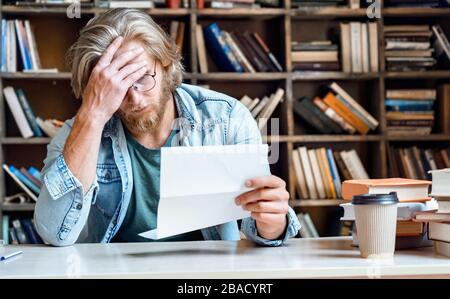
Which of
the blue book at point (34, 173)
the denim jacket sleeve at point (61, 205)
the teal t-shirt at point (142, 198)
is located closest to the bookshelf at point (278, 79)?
the blue book at point (34, 173)

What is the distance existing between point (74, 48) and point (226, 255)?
766 mm

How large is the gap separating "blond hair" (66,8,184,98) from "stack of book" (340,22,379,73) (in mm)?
1723

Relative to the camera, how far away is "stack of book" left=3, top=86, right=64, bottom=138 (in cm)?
316

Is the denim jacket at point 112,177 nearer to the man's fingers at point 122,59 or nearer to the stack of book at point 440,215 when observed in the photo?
the man's fingers at point 122,59

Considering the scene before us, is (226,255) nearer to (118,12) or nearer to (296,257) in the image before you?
(296,257)

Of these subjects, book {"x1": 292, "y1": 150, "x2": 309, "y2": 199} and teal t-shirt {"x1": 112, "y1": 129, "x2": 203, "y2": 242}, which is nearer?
teal t-shirt {"x1": 112, "y1": 129, "x2": 203, "y2": 242}

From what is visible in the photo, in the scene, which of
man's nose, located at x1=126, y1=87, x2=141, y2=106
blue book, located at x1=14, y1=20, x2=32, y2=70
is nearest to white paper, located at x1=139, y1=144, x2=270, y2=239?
man's nose, located at x1=126, y1=87, x2=141, y2=106

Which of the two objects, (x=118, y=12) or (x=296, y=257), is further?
(x=118, y=12)

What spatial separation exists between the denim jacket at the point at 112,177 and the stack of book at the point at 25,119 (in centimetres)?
151

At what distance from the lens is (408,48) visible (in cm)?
332

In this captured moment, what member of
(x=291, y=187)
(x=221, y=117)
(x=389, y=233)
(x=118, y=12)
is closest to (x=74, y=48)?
(x=118, y=12)

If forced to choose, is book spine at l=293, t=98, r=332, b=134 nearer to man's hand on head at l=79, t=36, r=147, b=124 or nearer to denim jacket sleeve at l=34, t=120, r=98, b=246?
man's hand on head at l=79, t=36, r=147, b=124

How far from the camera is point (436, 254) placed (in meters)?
1.24

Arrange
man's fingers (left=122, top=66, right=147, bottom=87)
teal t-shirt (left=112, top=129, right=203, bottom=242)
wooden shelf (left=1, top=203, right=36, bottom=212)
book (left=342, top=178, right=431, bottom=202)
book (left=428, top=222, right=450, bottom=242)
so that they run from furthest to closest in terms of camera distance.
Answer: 1. wooden shelf (left=1, top=203, right=36, bottom=212)
2. teal t-shirt (left=112, top=129, right=203, bottom=242)
3. man's fingers (left=122, top=66, right=147, bottom=87)
4. book (left=342, top=178, right=431, bottom=202)
5. book (left=428, top=222, right=450, bottom=242)
